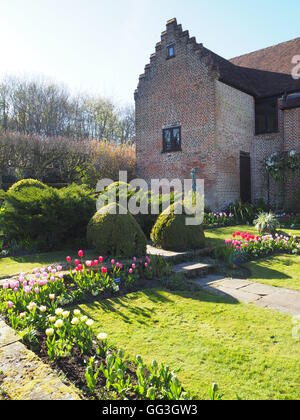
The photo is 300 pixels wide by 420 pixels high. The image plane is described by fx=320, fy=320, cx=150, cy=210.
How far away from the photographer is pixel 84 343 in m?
2.99

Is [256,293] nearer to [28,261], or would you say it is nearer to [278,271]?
[278,271]

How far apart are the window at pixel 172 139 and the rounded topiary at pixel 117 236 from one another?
10.4m

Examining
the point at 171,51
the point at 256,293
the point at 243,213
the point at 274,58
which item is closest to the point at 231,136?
the point at 243,213

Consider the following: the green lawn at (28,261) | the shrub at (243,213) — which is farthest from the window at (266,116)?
the green lawn at (28,261)

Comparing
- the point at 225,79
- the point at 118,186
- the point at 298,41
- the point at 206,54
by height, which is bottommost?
the point at 118,186

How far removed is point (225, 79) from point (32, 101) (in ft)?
72.5

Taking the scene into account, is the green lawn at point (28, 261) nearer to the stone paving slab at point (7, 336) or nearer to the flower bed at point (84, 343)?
the flower bed at point (84, 343)

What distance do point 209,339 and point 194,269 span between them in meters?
2.60

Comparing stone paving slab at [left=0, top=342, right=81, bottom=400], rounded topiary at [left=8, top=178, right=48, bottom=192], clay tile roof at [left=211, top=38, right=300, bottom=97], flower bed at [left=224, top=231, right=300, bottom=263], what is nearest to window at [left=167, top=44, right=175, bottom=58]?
clay tile roof at [left=211, top=38, right=300, bottom=97]

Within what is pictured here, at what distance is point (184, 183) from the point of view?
15734mm

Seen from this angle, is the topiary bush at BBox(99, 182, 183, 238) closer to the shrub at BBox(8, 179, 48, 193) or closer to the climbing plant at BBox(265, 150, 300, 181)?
the shrub at BBox(8, 179, 48, 193)

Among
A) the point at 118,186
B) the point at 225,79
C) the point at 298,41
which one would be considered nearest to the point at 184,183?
the point at 225,79

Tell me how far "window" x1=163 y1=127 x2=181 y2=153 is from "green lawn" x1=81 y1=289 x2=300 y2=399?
1233 centimetres

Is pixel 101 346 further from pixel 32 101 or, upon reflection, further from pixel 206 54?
pixel 32 101
